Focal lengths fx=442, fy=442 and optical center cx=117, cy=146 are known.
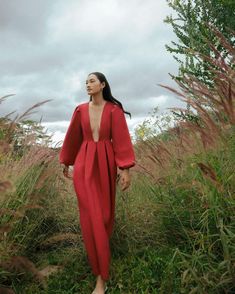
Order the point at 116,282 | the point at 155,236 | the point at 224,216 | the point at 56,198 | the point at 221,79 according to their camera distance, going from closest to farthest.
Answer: the point at 224,216, the point at 221,79, the point at 116,282, the point at 155,236, the point at 56,198

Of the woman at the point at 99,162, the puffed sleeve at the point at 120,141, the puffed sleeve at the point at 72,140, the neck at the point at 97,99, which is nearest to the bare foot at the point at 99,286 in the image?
the woman at the point at 99,162

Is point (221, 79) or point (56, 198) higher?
point (221, 79)

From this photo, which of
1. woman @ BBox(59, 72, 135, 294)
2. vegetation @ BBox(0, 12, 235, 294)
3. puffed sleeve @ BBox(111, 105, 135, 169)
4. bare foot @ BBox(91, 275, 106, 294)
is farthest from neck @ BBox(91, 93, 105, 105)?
bare foot @ BBox(91, 275, 106, 294)

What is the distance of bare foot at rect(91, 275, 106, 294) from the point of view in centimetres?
346

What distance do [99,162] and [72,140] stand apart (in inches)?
16.4

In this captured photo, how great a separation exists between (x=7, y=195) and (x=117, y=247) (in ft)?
3.54

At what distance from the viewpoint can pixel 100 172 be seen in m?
3.73

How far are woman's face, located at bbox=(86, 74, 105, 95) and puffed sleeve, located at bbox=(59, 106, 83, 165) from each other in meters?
0.23

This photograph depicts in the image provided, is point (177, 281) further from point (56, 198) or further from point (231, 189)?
point (56, 198)

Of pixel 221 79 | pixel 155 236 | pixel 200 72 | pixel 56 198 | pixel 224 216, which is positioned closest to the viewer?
pixel 224 216

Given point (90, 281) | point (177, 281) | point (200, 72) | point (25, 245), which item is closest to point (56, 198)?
point (25, 245)

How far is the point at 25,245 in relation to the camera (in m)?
3.96

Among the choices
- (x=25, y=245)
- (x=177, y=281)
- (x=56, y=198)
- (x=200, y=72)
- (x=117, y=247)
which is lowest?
(x=177, y=281)

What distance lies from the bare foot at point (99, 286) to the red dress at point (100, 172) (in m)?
0.04
